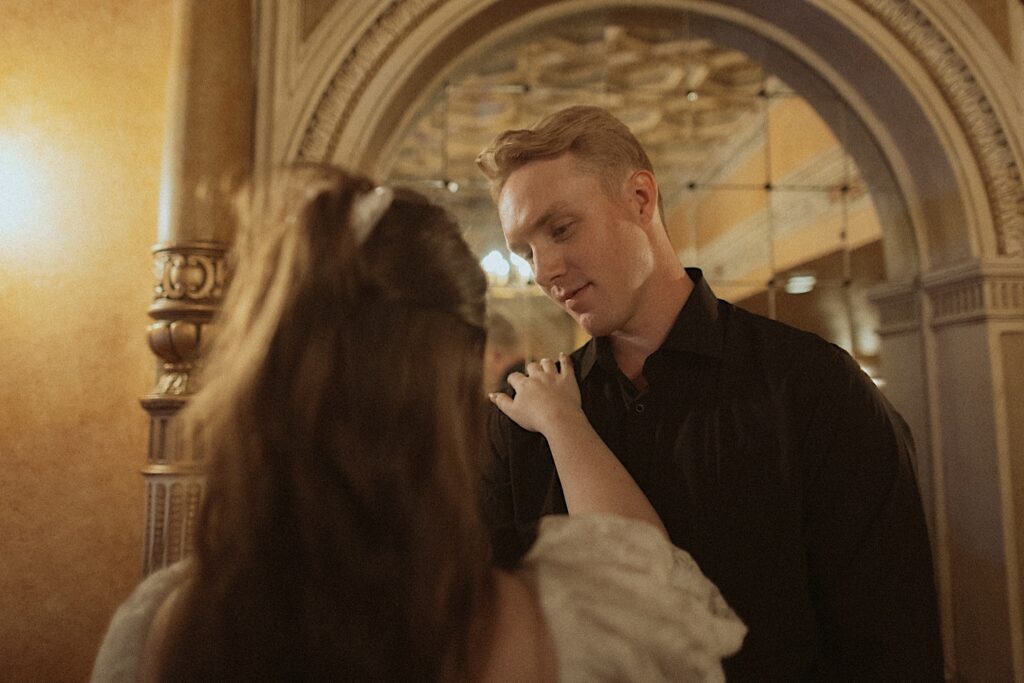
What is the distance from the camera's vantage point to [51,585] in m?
2.71

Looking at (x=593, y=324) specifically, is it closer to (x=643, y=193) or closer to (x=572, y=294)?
(x=572, y=294)

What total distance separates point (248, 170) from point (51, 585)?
1.59m

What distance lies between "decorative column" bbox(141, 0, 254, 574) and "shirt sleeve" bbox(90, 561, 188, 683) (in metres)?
1.78

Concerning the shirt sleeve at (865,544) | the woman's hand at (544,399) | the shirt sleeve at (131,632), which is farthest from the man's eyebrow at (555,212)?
the shirt sleeve at (131,632)

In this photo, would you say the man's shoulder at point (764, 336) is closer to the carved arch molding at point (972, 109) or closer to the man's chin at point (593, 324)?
the man's chin at point (593, 324)

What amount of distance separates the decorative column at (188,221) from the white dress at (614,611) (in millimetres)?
1794

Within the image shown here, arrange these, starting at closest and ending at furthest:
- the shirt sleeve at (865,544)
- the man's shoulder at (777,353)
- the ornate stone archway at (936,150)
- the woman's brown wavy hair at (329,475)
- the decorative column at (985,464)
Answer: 1. the woman's brown wavy hair at (329,475)
2. the shirt sleeve at (865,544)
3. the man's shoulder at (777,353)
4. the ornate stone archway at (936,150)
5. the decorative column at (985,464)

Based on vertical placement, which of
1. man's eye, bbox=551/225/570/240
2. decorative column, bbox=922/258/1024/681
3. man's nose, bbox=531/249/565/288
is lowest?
decorative column, bbox=922/258/1024/681

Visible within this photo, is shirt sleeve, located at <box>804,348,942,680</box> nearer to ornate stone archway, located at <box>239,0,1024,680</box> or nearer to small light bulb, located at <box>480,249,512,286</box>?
ornate stone archway, located at <box>239,0,1024,680</box>

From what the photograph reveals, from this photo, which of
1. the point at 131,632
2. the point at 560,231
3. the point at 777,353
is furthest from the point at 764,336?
the point at 131,632

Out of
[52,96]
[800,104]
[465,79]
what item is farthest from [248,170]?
[800,104]

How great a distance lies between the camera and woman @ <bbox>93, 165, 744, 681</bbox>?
667 millimetres

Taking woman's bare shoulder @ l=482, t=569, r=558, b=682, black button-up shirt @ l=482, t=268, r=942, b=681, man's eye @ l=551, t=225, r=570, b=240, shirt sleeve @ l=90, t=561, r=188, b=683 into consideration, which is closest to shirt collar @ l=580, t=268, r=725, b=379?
black button-up shirt @ l=482, t=268, r=942, b=681

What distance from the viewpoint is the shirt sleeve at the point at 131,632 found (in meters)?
0.69
